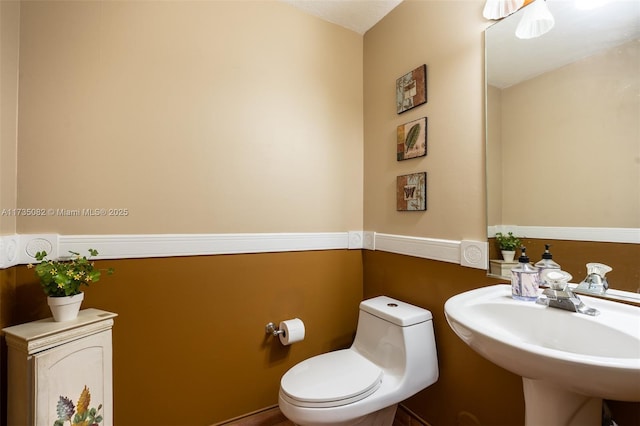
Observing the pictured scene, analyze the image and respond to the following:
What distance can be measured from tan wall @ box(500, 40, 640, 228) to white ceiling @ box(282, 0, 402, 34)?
3.22 ft

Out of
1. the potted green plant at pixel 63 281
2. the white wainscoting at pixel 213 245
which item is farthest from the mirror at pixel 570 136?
the potted green plant at pixel 63 281

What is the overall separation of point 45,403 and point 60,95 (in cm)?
121

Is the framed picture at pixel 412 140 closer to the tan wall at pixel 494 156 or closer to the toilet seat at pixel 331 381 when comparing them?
the tan wall at pixel 494 156

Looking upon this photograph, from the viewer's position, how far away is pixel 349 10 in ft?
5.67

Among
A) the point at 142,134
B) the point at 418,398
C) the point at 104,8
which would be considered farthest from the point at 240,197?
the point at 418,398

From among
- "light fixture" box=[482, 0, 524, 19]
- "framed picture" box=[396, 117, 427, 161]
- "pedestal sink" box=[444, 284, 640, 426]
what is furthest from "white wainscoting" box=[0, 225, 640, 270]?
"light fixture" box=[482, 0, 524, 19]

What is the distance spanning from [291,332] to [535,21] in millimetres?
1815

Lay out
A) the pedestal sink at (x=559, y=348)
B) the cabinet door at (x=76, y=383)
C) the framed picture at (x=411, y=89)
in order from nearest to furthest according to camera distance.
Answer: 1. the pedestal sink at (x=559, y=348)
2. the cabinet door at (x=76, y=383)
3. the framed picture at (x=411, y=89)

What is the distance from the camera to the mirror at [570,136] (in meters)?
0.91

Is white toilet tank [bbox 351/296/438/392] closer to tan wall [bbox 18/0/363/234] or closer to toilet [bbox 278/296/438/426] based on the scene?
toilet [bbox 278/296/438/426]

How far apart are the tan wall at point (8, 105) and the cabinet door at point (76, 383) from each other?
526mm

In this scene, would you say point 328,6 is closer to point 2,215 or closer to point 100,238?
point 100,238

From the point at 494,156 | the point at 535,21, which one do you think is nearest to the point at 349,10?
the point at 535,21

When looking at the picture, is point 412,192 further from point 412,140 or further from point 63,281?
point 63,281
